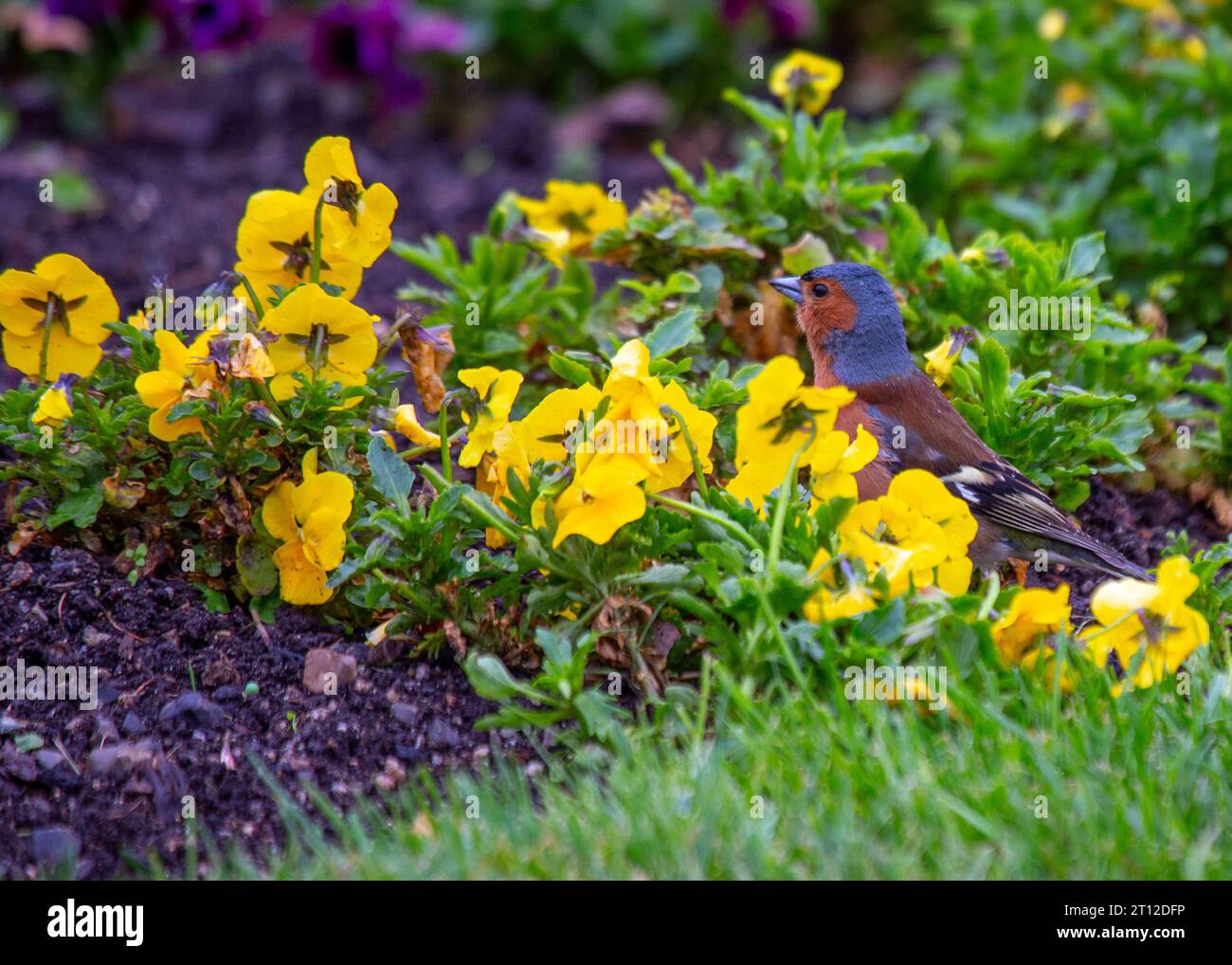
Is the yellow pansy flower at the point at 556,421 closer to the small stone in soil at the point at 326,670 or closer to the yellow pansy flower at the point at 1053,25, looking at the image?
the small stone in soil at the point at 326,670

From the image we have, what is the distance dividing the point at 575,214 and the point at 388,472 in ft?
5.42

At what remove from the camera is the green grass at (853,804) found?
109 inches

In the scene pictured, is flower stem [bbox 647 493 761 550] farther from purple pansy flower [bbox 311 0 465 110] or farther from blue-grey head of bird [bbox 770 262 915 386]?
purple pansy flower [bbox 311 0 465 110]

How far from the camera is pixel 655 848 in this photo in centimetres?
278

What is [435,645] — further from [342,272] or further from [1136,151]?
[1136,151]

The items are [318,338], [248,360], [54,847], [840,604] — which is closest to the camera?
[54,847]

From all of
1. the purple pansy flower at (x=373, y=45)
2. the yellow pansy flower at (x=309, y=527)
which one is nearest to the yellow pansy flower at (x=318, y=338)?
the yellow pansy flower at (x=309, y=527)

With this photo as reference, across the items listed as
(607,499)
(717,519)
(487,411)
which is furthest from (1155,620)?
(487,411)

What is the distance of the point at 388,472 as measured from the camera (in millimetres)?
3561

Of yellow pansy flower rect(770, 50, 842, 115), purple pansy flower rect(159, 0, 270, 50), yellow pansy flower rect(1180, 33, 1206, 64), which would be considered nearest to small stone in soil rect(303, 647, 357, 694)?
yellow pansy flower rect(770, 50, 842, 115)

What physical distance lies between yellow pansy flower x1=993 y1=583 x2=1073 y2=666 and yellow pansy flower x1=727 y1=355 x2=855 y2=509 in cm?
58

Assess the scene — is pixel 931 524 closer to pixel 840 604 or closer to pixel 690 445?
pixel 840 604

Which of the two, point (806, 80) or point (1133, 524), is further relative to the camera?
point (806, 80)

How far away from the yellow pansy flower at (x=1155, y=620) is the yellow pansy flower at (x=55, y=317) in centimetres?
253
